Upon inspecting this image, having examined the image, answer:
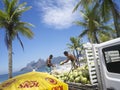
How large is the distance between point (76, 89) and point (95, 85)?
4.05 feet

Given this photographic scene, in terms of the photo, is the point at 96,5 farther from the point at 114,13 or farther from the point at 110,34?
the point at 110,34

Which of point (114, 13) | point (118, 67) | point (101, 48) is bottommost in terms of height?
point (118, 67)

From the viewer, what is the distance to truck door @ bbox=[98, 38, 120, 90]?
15.8ft

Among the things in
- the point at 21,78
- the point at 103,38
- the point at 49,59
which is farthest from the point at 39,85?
the point at 103,38

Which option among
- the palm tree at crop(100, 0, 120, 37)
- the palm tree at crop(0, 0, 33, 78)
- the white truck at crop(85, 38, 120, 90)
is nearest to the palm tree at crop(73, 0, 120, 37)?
the palm tree at crop(100, 0, 120, 37)

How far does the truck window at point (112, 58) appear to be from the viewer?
4.96 m

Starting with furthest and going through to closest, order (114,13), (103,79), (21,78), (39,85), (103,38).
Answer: (103,38) < (114,13) < (103,79) < (21,78) < (39,85)

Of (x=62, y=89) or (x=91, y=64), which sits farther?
(x=91, y=64)

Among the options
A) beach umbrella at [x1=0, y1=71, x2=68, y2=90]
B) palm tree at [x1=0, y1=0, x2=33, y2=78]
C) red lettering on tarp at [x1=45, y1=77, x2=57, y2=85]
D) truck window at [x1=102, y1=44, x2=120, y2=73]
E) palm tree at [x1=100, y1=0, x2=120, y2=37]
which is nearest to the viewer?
beach umbrella at [x1=0, y1=71, x2=68, y2=90]

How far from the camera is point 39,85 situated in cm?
309

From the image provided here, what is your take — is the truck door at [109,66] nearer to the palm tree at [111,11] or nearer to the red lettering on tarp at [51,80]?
the red lettering on tarp at [51,80]

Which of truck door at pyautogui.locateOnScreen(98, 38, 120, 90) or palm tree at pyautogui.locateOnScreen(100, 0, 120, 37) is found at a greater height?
palm tree at pyautogui.locateOnScreen(100, 0, 120, 37)

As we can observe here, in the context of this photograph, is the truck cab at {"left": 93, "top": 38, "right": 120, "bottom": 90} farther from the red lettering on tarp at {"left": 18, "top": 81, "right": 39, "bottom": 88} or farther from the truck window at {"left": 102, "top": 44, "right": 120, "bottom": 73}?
the red lettering on tarp at {"left": 18, "top": 81, "right": 39, "bottom": 88}

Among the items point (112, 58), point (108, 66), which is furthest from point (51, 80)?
point (112, 58)
